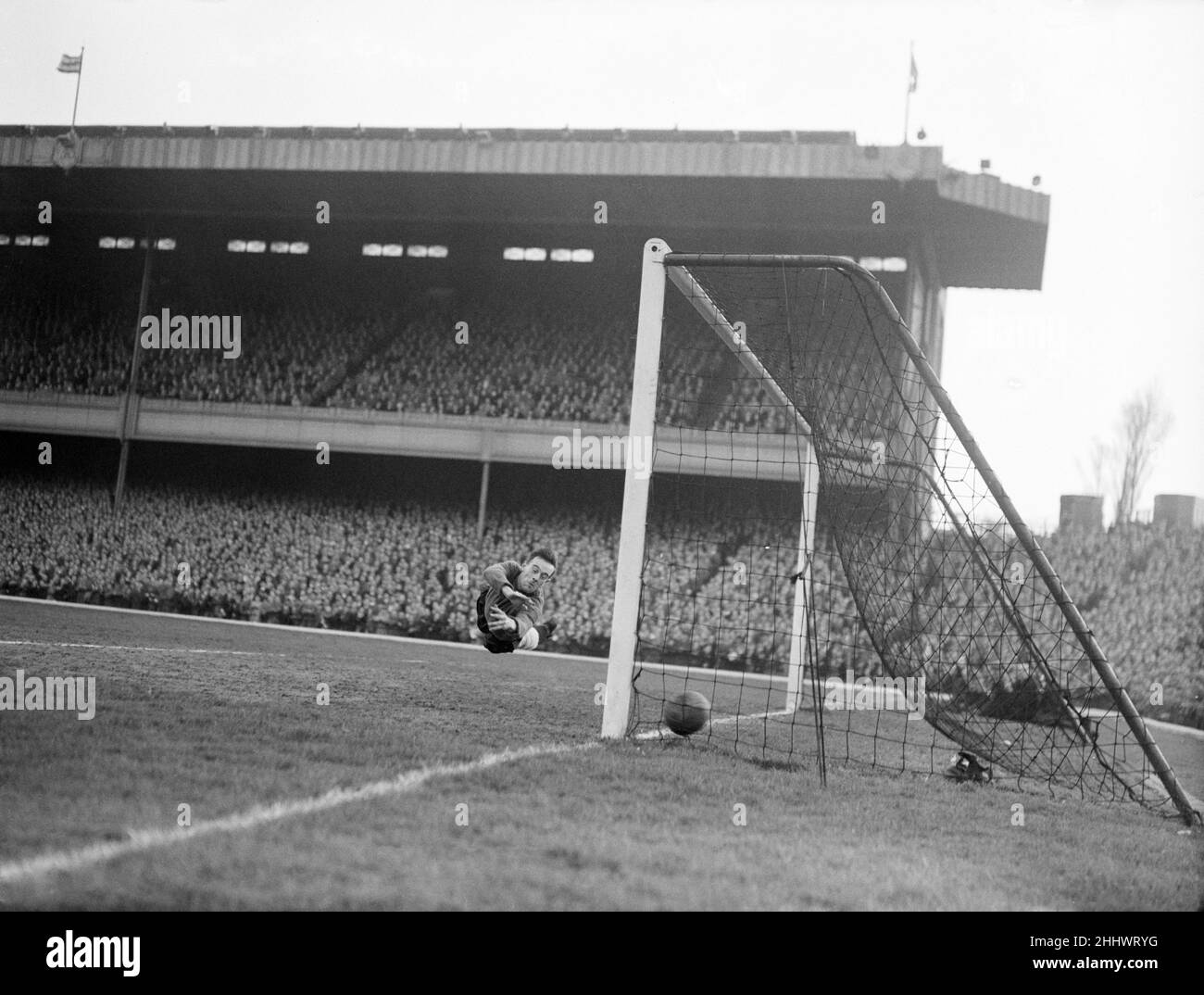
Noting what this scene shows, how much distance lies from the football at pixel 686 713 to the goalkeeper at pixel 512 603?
4.21 ft

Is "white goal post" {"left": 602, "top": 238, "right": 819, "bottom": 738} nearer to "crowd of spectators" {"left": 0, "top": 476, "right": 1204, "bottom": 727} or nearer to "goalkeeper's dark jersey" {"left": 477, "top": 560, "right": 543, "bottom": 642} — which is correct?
"goalkeeper's dark jersey" {"left": 477, "top": 560, "right": 543, "bottom": 642}

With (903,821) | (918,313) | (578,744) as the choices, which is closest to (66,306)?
(918,313)

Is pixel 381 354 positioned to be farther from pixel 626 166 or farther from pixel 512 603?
pixel 512 603

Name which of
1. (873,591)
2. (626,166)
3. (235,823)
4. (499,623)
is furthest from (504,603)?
(626,166)

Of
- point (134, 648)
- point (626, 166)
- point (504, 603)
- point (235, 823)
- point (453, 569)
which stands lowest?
point (134, 648)

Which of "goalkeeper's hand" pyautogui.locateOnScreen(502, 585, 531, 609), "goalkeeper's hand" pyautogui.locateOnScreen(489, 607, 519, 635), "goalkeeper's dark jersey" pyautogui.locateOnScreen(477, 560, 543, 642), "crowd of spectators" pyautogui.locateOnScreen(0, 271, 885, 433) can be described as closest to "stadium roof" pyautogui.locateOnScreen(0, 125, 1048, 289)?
"crowd of spectators" pyautogui.locateOnScreen(0, 271, 885, 433)

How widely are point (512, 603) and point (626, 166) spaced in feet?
52.7

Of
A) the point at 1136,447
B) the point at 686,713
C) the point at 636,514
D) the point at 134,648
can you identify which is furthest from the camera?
the point at 1136,447

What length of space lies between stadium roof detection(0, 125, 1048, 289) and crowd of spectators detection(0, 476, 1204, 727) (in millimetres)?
7101

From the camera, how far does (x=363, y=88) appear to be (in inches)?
316

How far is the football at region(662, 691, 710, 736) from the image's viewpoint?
7379 millimetres

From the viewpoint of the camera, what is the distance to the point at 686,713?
24.2ft

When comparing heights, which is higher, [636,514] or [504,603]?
[636,514]
